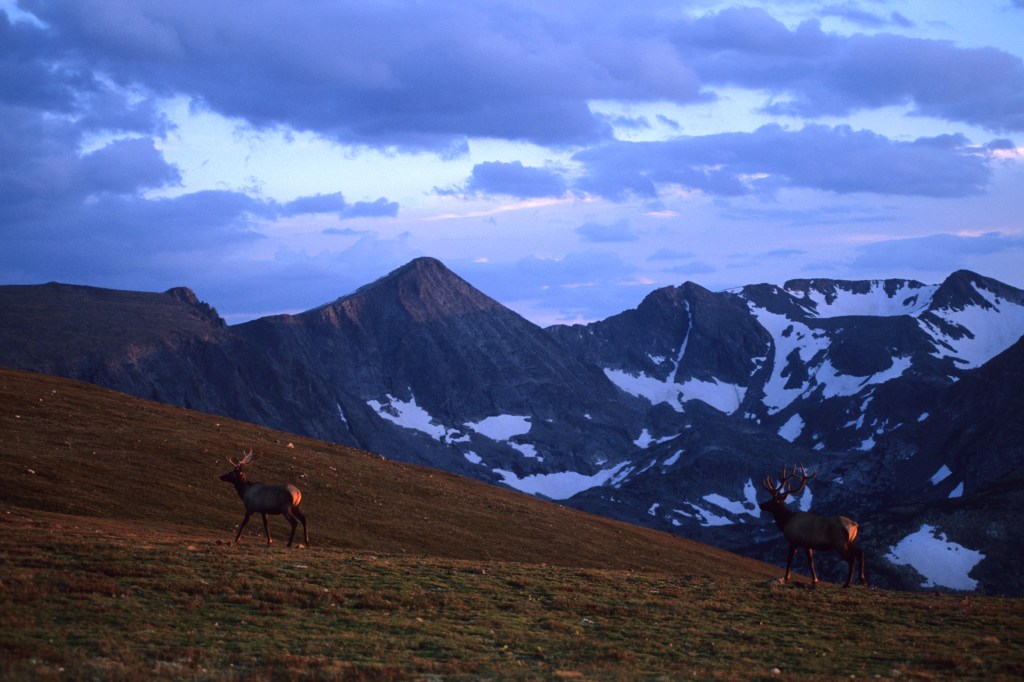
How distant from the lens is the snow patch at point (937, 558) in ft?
422

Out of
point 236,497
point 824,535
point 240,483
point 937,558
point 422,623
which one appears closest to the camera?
point 422,623

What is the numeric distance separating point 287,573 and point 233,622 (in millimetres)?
5426

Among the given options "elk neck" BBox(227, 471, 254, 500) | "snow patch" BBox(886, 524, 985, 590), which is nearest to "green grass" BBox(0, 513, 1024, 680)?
"elk neck" BBox(227, 471, 254, 500)

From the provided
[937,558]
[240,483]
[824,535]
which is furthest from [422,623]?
[937,558]

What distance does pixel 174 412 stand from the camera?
258 feet

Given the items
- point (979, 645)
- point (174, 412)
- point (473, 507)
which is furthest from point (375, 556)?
point (174, 412)

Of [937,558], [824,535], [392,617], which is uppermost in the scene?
[824,535]

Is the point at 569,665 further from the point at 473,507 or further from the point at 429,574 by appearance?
the point at 473,507

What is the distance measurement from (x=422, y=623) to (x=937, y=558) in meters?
127

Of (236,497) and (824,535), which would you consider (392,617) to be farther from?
A: (236,497)

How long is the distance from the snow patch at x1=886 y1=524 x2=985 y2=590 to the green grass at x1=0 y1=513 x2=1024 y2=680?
10882cm

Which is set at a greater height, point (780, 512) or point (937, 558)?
point (780, 512)

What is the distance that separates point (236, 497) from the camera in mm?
52625

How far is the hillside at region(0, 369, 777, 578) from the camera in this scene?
47000 millimetres
